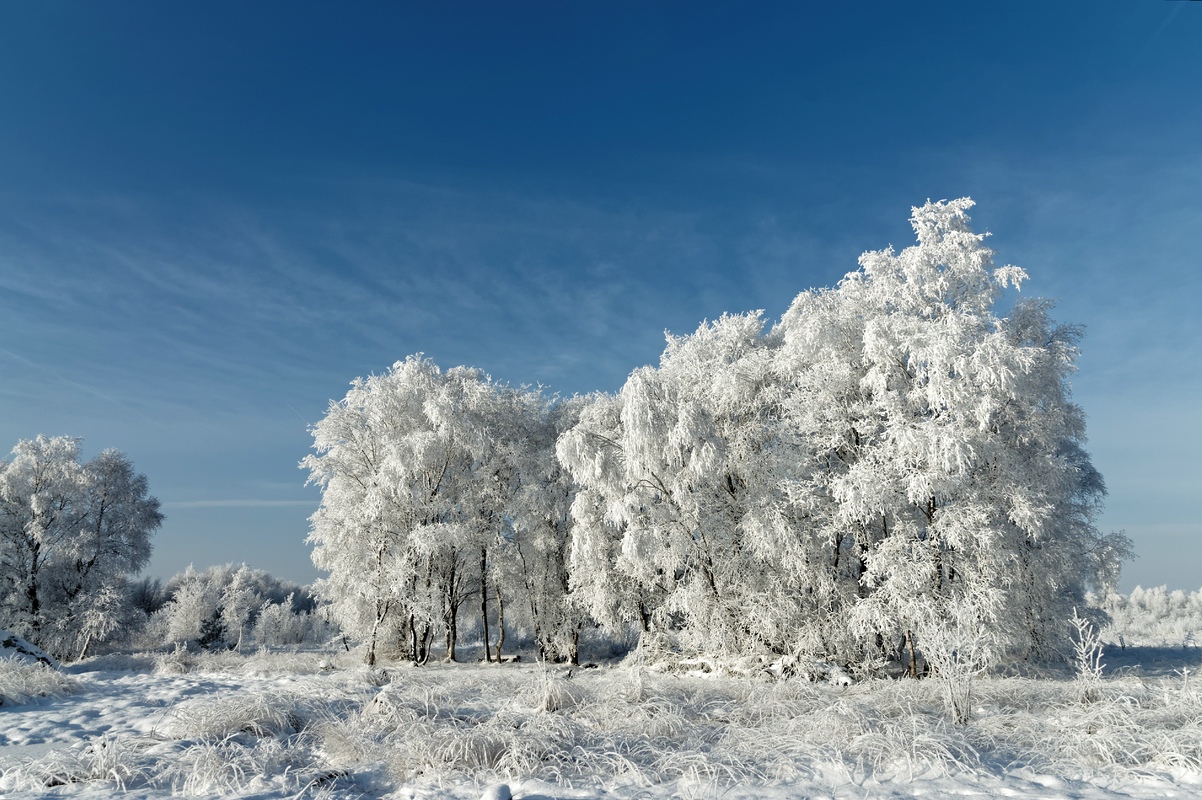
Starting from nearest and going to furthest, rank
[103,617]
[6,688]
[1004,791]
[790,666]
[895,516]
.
Result: [1004,791]
[6,688]
[790,666]
[895,516]
[103,617]

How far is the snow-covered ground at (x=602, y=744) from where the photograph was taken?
5668 mm

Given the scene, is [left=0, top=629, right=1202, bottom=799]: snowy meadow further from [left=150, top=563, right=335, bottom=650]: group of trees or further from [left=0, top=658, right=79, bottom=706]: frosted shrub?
[left=150, top=563, right=335, bottom=650]: group of trees

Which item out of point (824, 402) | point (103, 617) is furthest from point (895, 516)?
point (103, 617)

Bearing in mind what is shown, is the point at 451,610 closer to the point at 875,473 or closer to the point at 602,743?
the point at 875,473

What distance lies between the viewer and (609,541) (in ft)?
64.8

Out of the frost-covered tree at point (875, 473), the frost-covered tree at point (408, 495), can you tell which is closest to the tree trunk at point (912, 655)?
the frost-covered tree at point (875, 473)

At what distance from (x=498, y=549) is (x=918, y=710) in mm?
16323

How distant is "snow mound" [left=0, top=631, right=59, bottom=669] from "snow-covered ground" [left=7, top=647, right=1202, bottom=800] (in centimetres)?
381

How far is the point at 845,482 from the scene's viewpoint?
14.0m

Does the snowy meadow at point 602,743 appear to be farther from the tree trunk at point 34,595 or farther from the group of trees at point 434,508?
the tree trunk at point 34,595

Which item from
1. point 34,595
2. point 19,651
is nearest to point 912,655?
point 19,651

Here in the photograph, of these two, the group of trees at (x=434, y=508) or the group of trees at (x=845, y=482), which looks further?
the group of trees at (x=434, y=508)

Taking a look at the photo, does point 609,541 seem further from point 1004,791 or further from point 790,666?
point 1004,791

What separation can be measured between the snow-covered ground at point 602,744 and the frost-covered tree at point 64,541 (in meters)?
19.7
